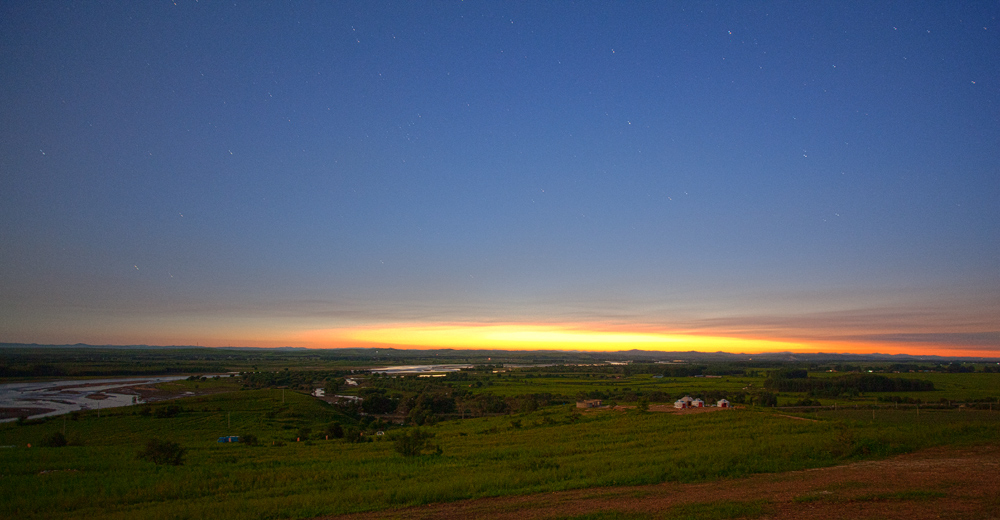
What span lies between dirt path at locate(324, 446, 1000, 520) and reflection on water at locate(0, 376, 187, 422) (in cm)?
7718

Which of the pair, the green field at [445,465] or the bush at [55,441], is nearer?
the green field at [445,465]

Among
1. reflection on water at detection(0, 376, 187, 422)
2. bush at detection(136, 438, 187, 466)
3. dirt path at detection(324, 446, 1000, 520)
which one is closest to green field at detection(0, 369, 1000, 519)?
bush at detection(136, 438, 187, 466)

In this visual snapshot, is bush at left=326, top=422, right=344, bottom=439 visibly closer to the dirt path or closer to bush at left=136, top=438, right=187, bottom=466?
bush at left=136, top=438, right=187, bottom=466

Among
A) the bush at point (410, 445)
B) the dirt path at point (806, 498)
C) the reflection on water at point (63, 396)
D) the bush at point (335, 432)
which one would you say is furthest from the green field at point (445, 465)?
the reflection on water at point (63, 396)

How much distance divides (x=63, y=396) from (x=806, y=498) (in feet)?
364

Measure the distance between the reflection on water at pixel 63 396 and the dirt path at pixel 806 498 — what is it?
253 ft

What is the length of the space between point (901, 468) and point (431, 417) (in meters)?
58.5

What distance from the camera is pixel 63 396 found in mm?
84812

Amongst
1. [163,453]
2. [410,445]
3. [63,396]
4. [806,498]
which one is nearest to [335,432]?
[163,453]

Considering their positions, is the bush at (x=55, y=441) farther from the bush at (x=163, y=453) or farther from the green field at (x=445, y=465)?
the bush at (x=163, y=453)

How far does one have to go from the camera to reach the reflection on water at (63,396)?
71750 millimetres

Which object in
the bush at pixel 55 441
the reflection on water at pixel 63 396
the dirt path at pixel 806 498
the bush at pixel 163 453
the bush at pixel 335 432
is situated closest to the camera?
the dirt path at pixel 806 498

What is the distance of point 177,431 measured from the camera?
54562mm

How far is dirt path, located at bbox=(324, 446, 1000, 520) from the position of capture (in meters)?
11.7
